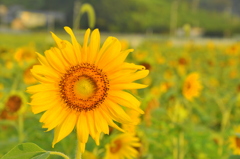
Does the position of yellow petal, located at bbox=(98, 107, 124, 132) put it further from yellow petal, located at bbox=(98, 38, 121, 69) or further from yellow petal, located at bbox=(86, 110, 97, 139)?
yellow petal, located at bbox=(98, 38, 121, 69)

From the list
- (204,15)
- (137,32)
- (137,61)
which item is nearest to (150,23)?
(137,32)

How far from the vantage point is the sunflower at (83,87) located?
0.98m

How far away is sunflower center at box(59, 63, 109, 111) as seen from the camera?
102cm

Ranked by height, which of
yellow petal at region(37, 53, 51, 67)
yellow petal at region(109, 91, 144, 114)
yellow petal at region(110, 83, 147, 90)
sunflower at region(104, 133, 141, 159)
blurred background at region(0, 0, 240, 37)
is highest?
blurred background at region(0, 0, 240, 37)

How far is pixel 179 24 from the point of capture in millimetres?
37688

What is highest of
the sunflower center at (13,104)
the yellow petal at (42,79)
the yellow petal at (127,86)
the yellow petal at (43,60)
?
the yellow petal at (43,60)

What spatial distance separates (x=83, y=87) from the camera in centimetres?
105

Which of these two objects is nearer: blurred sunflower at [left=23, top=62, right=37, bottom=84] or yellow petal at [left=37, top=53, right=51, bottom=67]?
yellow petal at [left=37, top=53, right=51, bottom=67]

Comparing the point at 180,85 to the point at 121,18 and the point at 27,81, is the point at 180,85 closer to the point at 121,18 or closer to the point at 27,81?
the point at 27,81

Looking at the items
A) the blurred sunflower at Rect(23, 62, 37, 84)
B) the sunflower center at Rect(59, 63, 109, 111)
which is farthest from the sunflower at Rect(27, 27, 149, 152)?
the blurred sunflower at Rect(23, 62, 37, 84)

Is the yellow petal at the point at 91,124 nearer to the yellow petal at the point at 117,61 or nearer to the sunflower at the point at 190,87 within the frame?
the yellow petal at the point at 117,61

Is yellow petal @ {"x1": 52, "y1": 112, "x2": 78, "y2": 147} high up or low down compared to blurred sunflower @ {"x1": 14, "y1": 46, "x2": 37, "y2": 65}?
down

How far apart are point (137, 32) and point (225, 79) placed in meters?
29.8

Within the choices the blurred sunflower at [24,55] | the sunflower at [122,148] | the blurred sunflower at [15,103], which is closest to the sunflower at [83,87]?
the sunflower at [122,148]
